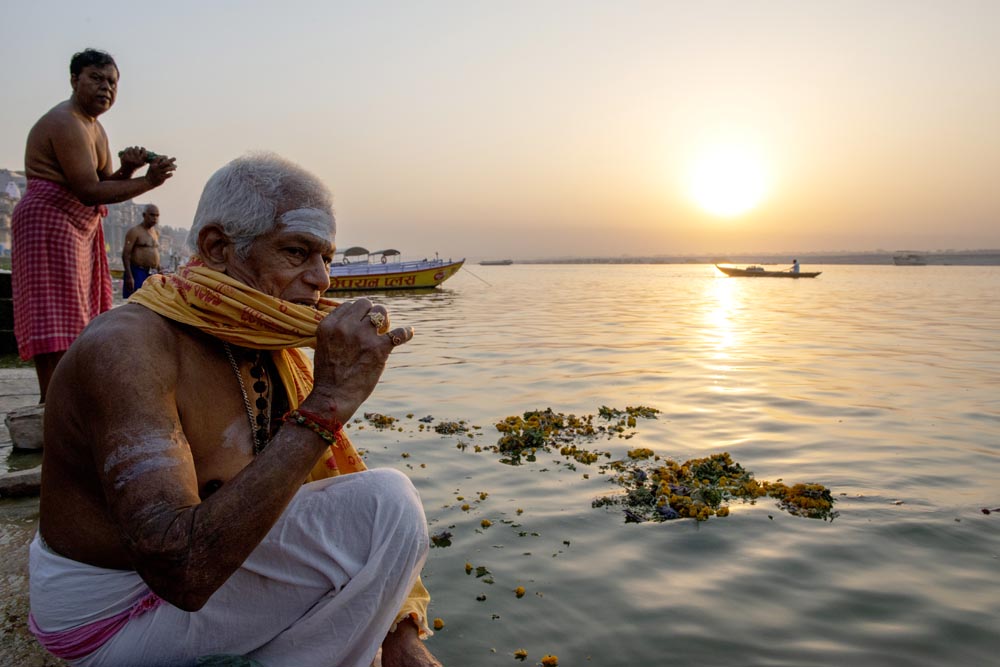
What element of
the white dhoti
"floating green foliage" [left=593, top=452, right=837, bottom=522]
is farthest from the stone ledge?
"floating green foliage" [left=593, top=452, right=837, bottom=522]

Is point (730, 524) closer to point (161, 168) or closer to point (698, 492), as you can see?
point (698, 492)

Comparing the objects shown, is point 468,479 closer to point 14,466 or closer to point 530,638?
point 530,638

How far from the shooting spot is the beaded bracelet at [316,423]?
5.55 ft

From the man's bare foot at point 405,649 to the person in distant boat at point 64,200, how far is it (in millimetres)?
3067

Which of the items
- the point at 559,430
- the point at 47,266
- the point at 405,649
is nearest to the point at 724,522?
the point at 559,430

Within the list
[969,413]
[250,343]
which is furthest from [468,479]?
[969,413]

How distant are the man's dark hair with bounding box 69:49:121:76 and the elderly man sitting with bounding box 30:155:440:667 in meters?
2.92

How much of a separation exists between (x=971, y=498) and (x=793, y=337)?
32.6ft

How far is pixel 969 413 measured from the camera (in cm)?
716

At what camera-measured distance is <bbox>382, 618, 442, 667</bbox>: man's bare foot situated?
2117mm

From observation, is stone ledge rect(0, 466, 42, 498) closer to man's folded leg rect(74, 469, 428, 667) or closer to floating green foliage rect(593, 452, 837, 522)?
man's folded leg rect(74, 469, 428, 667)

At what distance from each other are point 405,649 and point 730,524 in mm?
2589

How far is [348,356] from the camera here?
5.90 feet

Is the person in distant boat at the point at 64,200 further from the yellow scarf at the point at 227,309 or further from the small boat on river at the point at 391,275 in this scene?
the small boat on river at the point at 391,275
